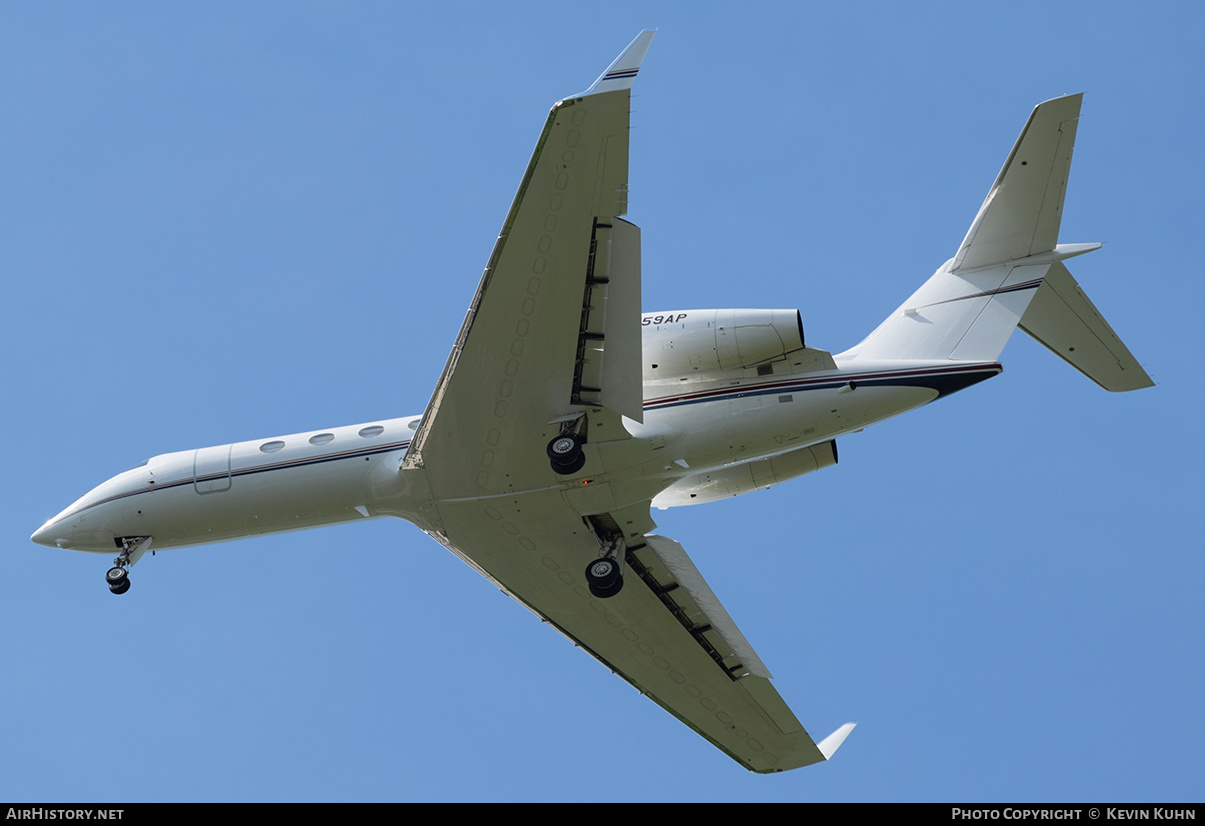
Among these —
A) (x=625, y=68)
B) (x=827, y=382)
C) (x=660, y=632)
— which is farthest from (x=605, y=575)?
(x=625, y=68)

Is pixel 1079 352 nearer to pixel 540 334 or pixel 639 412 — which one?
pixel 639 412

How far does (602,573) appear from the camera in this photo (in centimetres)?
2077

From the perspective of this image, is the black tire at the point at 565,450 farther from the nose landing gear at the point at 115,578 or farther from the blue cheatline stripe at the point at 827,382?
the nose landing gear at the point at 115,578

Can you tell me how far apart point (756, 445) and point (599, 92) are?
593 cm

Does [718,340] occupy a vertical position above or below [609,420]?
above

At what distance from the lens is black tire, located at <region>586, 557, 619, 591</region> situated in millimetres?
20703

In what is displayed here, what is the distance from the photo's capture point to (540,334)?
19.0 m

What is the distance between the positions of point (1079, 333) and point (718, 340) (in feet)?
20.0

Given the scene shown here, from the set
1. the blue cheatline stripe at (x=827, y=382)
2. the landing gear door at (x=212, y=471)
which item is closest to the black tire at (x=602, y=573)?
the blue cheatline stripe at (x=827, y=382)

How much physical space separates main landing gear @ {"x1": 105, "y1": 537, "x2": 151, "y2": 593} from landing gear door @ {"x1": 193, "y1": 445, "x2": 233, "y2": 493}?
132 cm

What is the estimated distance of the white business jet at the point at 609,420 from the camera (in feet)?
61.9

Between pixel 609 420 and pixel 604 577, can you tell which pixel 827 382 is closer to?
pixel 609 420

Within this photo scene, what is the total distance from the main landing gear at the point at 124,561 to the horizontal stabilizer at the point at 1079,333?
14.6 meters
